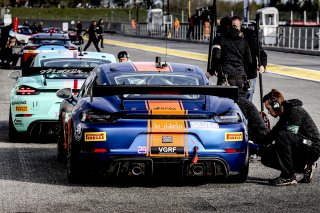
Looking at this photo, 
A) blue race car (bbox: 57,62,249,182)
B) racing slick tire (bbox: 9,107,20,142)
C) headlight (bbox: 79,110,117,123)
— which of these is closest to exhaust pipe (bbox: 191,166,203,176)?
blue race car (bbox: 57,62,249,182)

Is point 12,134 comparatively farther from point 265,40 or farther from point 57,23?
point 57,23

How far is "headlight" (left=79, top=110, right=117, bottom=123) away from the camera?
9.04m

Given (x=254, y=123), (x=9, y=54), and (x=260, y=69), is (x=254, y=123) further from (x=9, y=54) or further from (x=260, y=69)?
(x=9, y=54)

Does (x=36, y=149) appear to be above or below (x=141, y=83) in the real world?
below

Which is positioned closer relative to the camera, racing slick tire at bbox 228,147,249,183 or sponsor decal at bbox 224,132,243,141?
sponsor decal at bbox 224,132,243,141

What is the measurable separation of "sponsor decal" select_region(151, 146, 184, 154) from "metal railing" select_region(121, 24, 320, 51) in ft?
120

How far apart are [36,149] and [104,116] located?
368 centimetres

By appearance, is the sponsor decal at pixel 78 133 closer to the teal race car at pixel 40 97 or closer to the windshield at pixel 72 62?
the teal race car at pixel 40 97

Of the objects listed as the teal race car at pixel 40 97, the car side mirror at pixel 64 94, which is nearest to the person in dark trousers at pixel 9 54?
the teal race car at pixel 40 97

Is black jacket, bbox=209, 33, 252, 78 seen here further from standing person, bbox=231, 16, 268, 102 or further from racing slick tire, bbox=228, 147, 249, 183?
racing slick tire, bbox=228, 147, 249, 183

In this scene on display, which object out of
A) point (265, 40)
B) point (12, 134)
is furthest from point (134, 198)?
point (265, 40)

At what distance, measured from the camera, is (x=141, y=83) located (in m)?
10.2

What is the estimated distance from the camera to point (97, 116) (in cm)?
909

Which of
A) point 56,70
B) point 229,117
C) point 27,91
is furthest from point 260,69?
point 229,117
